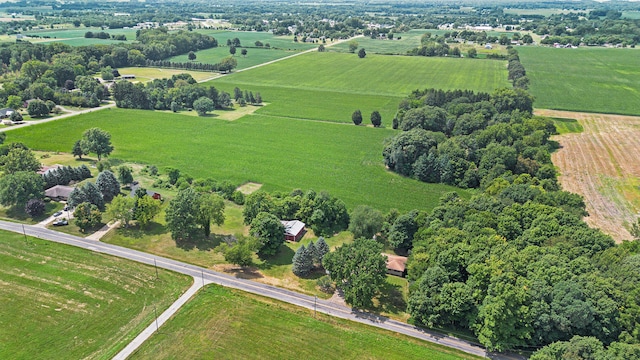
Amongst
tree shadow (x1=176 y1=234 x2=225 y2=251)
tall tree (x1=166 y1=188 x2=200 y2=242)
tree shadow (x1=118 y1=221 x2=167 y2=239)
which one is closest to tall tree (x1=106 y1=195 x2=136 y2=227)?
tree shadow (x1=118 y1=221 x2=167 y2=239)

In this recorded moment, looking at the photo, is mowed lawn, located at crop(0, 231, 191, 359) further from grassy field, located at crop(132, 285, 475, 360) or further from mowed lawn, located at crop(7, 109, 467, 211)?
mowed lawn, located at crop(7, 109, 467, 211)

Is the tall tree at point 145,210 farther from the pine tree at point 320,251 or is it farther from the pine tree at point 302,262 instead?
the pine tree at point 320,251

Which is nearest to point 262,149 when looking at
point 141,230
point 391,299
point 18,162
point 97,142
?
point 97,142

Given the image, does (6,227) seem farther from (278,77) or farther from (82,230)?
(278,77)

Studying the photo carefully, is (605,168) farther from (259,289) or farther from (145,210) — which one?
(145,210)

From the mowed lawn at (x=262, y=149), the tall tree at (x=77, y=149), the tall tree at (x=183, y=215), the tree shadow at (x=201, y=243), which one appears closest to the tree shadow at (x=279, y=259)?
the tree shadow at (x=201, y=243)

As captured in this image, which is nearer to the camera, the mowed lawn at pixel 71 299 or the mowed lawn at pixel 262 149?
the mowed lawn at pixel 71 299
